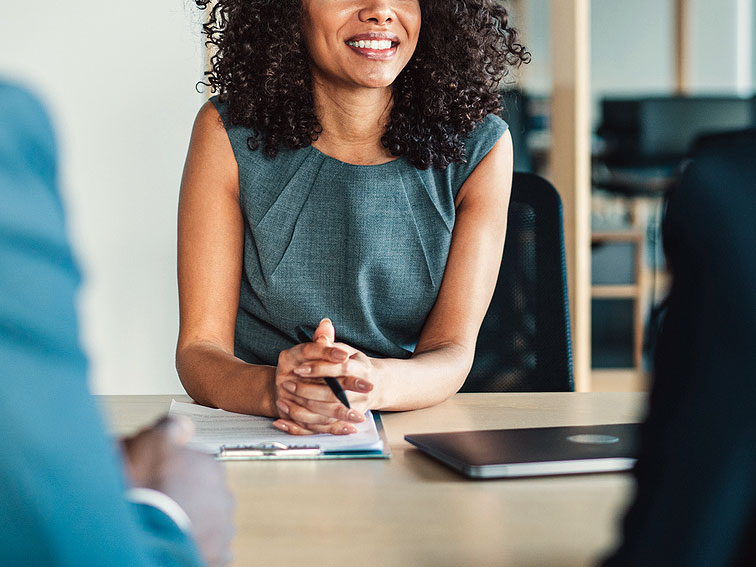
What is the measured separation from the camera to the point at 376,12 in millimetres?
1472

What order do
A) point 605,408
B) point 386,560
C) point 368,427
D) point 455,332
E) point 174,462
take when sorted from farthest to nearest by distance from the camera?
point 455,332, point 605,408, point 368,427, point 386,560, point 174,462

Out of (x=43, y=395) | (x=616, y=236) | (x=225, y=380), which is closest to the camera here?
(x=43, y=395)

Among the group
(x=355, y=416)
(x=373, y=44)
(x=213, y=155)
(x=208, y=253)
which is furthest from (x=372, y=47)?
(x=355, y=416)

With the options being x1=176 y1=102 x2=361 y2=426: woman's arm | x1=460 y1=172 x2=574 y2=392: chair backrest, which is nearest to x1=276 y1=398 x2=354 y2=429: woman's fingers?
x1=176 y1=102 x2=361 y2=426: woman's arm

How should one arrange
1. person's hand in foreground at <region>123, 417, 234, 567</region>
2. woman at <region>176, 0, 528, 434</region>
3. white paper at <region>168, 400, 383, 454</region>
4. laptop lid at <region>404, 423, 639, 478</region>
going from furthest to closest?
woman at <region>176, 0, 528, 434</region> < white paper at <region>168, 400, 383, 454</region> < laptop lid at <region>404, 423, 639, 478</region> < person's hand in foreground at <region>123, 417, 234, 567</region>

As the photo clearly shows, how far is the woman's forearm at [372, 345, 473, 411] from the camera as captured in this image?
3.77 ft

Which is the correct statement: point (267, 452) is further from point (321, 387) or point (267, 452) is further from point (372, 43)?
point (372, 43)

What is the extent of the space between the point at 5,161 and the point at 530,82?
953 cm

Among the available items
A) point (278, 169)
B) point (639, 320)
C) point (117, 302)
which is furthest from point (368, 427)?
point (639, 320)

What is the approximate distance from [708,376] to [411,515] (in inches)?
15.6

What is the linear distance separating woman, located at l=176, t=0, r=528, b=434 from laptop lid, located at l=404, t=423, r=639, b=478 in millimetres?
386

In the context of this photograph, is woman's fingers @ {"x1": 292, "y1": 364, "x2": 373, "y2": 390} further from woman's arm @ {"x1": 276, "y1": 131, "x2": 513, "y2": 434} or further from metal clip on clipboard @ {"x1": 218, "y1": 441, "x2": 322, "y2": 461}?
metal clip on clipboard @ {"x1": 218, "y1": 441, "x2": 322, "y2": 461}

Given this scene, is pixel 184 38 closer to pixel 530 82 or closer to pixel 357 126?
pixel 357 126

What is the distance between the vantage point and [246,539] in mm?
704
